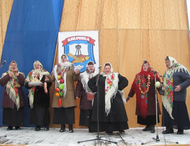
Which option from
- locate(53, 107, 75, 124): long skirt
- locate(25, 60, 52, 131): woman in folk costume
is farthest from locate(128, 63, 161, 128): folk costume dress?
locate(25, 60, 52, 131): woman in folk costume

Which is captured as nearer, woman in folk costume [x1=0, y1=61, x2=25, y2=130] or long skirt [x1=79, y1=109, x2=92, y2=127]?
long skirt [x1=79, y1=109, x2=92, y2=127]

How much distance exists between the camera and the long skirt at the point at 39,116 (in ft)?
18.1

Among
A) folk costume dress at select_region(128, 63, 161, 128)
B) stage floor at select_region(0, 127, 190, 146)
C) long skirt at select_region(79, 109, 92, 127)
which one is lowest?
stage floor at select_region(0, 127, 190, 146)

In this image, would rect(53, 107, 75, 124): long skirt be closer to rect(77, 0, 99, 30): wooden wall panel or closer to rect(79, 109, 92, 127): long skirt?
rect(79, 109, 92, 127): long skirt

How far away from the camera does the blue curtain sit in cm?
636

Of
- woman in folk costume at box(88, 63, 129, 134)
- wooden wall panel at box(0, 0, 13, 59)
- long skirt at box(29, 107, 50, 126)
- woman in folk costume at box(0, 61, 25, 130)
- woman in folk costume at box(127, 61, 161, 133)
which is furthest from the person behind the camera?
wooden wall panel at box(0, 0, 13, 59)

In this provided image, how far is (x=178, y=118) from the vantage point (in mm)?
4863

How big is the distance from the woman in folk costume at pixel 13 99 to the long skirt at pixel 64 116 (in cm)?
96

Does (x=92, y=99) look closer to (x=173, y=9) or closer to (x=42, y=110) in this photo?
(x=42, y=110)

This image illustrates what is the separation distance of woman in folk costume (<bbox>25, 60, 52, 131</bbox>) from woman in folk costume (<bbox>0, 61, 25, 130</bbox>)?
306 millimetres

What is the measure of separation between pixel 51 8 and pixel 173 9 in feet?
10.9

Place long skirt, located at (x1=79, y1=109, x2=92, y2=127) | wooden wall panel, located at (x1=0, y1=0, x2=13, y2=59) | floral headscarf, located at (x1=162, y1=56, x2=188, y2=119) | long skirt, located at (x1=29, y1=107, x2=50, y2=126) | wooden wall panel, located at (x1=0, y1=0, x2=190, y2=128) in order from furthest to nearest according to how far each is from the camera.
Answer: wooden wall panel, located at (x1=0, y1=0, x2=13, y2=59) < wooden wall panel, located at (x1=0, y1=0, x2=190, y2=128) < long skirt, located at (x1=29, y1=107, x2=50, y2=126) < long skirt, located at (x1=79, y1=109, x2=92, y2=127) < floral headscarf, located at (x1=162, y1=56, x2=188, y2=119)

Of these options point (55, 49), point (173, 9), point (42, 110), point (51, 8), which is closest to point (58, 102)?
point (42, 110)

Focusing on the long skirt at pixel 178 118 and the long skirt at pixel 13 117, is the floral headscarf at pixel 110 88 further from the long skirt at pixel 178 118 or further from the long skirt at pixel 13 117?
the long skirt at pixel 13 117
